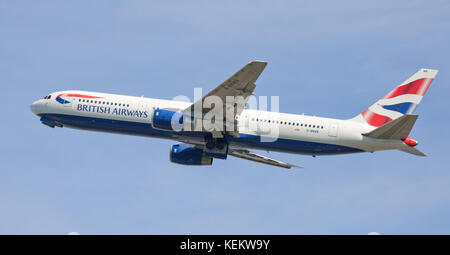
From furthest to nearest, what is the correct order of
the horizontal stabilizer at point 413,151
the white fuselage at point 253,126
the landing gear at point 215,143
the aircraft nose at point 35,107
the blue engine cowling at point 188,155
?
the blue engine cowling at point 188,155 → the aircraft nose at point 35,107 → the landing gear at point 215,143 → the white fuselage at point 253,126 → the horizontal stabilizer at point 413,151

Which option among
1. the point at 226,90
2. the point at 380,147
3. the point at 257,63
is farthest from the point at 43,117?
the point at 380,147

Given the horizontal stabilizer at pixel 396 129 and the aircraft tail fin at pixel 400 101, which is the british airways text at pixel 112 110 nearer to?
the aircraft tail fin at pixel 400 101

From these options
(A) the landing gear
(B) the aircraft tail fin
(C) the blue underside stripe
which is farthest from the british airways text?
(B) the aircraft tail fin

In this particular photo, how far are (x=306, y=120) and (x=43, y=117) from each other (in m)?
22.3

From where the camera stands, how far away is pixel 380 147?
165ft

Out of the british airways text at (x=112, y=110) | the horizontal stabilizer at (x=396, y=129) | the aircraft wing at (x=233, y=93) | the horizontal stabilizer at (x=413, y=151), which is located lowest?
the horizontal stabilizer at (x=413, y=151)

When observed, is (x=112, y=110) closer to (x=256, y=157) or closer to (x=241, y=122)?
(x=241, y=122)

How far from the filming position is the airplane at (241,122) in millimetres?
49969

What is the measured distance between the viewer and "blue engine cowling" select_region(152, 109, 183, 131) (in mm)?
49906

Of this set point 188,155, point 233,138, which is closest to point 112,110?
point 188,155

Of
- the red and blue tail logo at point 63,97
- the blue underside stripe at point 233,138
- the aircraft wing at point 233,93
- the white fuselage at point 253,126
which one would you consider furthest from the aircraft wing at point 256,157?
the red and blue tail logo at point 63,97

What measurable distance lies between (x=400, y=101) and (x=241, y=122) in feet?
43.3

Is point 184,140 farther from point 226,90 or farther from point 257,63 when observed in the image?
point 257,63

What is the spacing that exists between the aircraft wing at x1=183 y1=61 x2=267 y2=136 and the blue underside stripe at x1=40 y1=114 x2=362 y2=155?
224 cm
